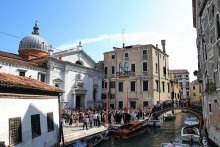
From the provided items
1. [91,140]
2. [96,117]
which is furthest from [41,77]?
[91,140]

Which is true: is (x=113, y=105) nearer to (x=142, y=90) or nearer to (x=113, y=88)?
(x=113, y=88)

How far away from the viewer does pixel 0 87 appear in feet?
31.7

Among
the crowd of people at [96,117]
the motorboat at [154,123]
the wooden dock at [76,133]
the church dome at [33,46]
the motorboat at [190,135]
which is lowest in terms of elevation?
the motorboat at [154,123]

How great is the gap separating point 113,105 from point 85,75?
7.19 m

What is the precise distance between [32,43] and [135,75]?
1599 centimetres

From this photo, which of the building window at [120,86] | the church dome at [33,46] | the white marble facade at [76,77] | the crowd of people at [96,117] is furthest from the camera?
the building window at [120,86]

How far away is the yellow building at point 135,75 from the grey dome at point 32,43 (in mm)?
10343

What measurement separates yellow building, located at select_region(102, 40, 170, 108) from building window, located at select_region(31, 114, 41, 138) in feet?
74.2

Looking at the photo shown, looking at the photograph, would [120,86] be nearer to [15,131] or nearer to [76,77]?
[76,77]

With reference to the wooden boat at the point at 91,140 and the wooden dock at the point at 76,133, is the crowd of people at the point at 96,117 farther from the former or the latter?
the wooden boat at the point at 91,140

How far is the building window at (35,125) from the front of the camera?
11805 millimetres

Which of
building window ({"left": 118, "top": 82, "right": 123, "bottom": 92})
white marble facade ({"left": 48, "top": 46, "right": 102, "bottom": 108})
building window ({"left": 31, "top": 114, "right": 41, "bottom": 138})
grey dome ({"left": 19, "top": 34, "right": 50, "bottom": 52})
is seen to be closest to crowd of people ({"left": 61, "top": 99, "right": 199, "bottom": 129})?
white marble facade ({"left": 48, "top": 46, "right": 102, "bottom": 108})

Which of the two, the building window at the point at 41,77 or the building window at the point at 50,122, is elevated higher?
the building window at the point at 41,77

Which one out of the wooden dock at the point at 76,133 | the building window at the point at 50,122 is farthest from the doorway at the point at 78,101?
the building window at the point at 50,122
